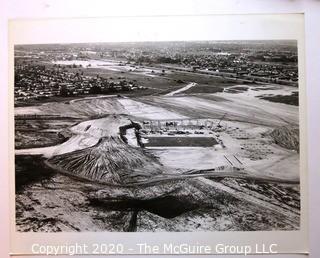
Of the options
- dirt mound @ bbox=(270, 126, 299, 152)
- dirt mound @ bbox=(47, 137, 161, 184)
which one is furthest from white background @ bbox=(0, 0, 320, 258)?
dirt mound @ bbox=(47, 137, 161, 184)

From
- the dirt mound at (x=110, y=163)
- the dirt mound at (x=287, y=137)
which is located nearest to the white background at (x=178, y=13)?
the dirt mound at (x=287, y=137)

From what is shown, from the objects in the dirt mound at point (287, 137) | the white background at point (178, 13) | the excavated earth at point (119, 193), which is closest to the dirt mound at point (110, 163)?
the excavated earth at point (119, 193)

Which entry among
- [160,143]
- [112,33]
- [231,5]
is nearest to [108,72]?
[112,33]

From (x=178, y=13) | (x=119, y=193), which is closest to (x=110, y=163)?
(x=119, y=193)

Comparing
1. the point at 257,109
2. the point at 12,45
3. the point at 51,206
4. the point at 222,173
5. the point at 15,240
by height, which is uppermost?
the point at 12,45

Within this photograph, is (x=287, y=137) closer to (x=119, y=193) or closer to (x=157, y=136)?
(x=157, y=136)

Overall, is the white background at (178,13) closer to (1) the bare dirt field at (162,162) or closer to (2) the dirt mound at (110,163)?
(1) the bare dirt field at (162,162)

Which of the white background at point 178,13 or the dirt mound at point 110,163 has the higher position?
the white background at point 178,13

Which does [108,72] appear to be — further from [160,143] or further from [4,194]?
[4,194]
